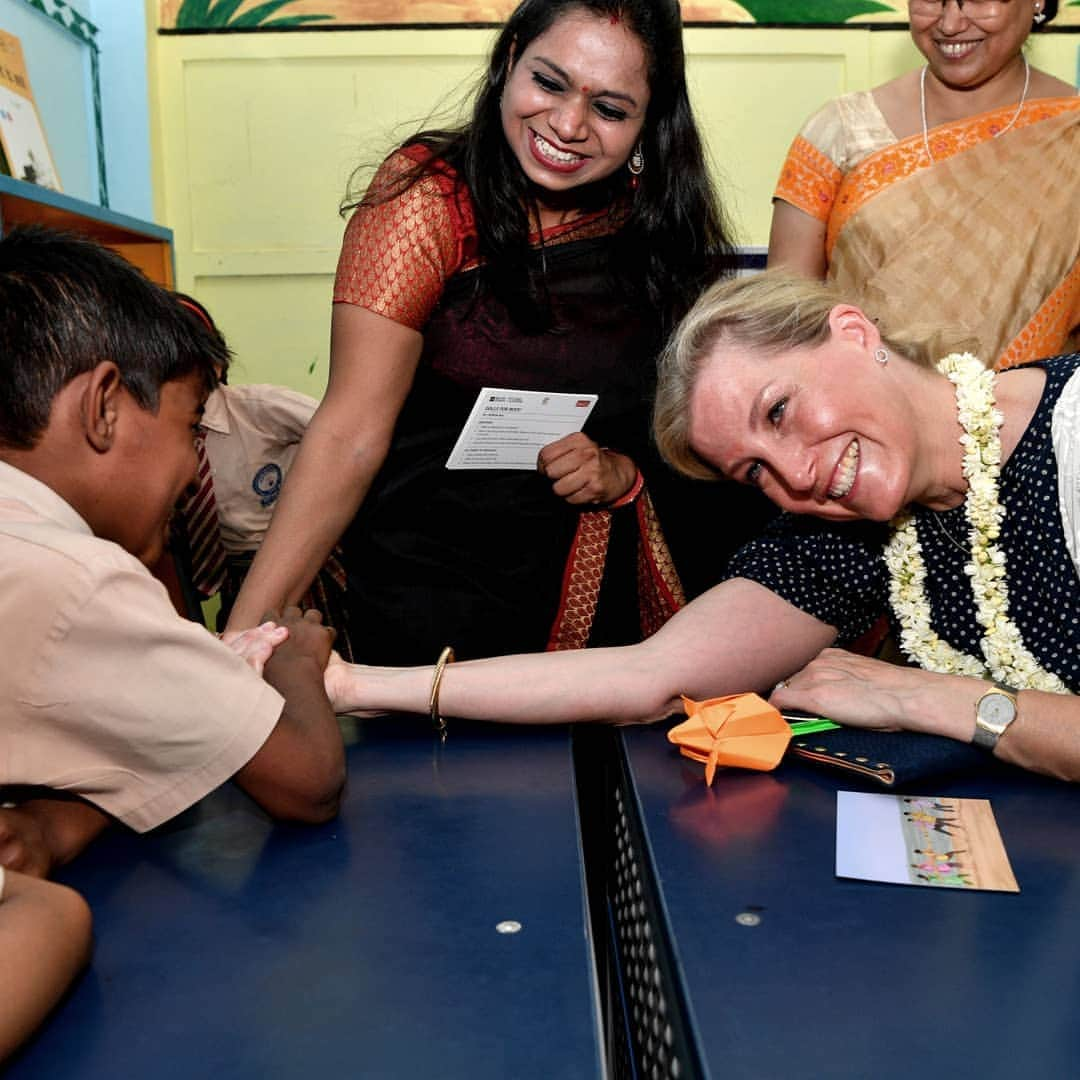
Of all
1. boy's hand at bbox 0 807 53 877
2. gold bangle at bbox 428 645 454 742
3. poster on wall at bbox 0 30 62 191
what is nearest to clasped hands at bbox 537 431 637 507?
gold bangle at bbox 428 645 454 742

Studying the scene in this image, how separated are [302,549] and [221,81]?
113 inches

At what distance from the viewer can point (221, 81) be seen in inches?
153

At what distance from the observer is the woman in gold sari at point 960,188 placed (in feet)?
5.99

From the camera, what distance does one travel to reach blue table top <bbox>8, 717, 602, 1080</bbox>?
2.28 feet

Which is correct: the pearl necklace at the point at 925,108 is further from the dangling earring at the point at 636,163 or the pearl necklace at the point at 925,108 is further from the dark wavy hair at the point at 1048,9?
the dangling earring at the point at 636,163

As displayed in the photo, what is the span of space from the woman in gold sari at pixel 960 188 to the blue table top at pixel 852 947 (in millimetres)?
951

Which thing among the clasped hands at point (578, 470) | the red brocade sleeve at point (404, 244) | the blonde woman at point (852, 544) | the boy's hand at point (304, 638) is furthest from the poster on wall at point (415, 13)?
the boy's hand at point (304, 638)

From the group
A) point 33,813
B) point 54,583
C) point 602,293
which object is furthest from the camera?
point 602,293

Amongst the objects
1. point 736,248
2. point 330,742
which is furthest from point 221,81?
point 330,742

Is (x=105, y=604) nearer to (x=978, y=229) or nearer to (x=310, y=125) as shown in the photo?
(x=978, y=229)

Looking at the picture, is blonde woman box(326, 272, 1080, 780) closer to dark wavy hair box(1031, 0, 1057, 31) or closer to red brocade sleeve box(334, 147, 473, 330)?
red brocade sleeve box(334, 147, 473, 330)

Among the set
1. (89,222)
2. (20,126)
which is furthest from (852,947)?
(20,126)

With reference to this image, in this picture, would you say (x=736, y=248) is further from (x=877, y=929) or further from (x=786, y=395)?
(x=877, y=929)

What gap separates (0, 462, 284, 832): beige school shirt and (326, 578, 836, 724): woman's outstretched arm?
1.20 feet
